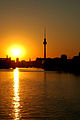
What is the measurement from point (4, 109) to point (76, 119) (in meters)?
10.1

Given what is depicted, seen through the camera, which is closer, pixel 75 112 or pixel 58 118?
pixel 58 118

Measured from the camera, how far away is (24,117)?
2691cm

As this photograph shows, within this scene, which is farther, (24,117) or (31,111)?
(31,111)

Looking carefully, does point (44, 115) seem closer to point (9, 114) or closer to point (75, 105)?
point (9, 114)

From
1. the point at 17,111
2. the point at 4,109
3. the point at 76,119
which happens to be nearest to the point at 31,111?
the point at 17,111

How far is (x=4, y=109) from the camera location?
103 feet

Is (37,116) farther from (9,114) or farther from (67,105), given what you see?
(67,105)

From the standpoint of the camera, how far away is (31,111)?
30.1 metres

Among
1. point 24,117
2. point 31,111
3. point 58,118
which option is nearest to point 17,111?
point 31,111

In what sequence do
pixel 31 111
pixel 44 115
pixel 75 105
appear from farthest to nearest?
pixel 75 105 < pixel 31 111 < pixel 44 115

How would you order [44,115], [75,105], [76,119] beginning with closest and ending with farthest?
[76,119] → [44,115] → [75,105]

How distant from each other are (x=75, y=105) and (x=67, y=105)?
3.74 feet

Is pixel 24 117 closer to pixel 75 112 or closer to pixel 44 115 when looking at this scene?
pixel 44 115

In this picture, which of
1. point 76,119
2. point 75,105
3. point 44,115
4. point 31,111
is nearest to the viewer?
point 76,119
